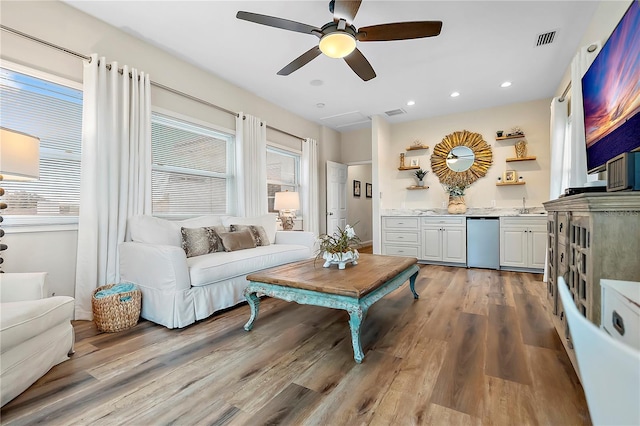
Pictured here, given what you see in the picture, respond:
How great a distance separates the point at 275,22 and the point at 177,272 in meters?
2.02

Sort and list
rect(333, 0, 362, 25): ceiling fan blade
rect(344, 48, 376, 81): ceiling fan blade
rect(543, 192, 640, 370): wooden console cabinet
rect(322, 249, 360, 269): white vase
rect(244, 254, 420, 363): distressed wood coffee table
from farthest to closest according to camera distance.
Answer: rect(344, 48, 376, 81): ceiling fan blade, rect(322, 249, 360, 269): white vase, rect(333, 0, 362, 25): ceiling fan blade, rect(244, 254, 420, 363): distressed wood coffee table, rect(543, 192, 640, 370): wooden console cabinet

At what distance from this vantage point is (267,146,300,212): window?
480 centimetres

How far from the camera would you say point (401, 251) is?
5.06 m

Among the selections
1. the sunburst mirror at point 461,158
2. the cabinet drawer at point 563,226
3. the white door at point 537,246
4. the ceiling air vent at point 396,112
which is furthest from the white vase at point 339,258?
the sunburst mirror at point 461,158

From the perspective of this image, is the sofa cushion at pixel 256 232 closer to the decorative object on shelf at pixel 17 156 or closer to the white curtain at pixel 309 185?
the white curtain at pixel 309 185

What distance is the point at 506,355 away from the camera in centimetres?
179

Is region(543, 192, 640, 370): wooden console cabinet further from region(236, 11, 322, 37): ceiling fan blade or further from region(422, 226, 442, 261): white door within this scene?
region(422, 226, 442, 261): white door

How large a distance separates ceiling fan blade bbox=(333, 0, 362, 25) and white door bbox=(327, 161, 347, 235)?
389 cm

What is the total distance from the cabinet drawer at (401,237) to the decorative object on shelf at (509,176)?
167 centimetres

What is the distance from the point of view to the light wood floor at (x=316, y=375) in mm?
1270

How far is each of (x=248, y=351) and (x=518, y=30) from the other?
3.63 m

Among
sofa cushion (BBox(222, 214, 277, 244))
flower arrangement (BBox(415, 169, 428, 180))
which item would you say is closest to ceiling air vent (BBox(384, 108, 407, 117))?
flower arrangement (BBox(415, 169, 428, 180))

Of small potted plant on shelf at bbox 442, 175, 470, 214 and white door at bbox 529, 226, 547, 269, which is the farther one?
small potted plant on shelf at bbox 442, 175, 470, 214

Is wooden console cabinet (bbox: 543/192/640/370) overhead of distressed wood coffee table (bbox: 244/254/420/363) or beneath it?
overhead
